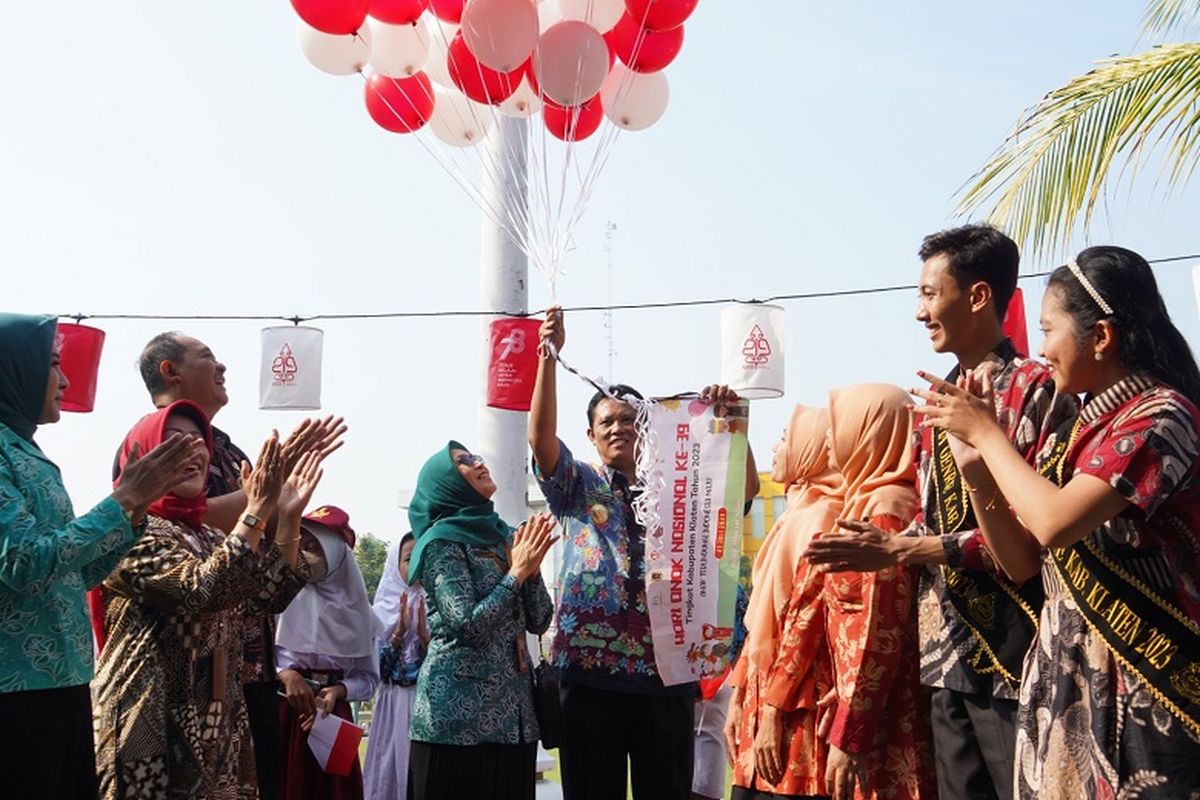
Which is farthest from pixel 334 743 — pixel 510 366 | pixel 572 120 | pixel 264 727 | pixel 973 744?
pixel 510 366

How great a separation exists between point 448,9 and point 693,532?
2.65 m

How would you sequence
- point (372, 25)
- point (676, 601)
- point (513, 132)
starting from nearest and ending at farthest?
point (676, 601) → point (372, 25) → point (513, 132)

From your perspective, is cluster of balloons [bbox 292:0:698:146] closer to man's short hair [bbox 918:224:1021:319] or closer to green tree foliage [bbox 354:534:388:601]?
man's short hair [bbox 918:224:1021:319]

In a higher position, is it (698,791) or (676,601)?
(676,601)

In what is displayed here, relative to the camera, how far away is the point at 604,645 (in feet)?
12.7

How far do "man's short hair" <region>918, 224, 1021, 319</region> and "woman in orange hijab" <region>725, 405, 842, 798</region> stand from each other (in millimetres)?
626

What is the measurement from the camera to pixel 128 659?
2.99 m

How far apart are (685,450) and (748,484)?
1.40 ft

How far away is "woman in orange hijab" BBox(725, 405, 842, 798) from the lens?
2.98 m

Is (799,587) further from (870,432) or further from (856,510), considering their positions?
(870,432)

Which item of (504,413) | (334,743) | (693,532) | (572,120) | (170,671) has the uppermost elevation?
(572,120)

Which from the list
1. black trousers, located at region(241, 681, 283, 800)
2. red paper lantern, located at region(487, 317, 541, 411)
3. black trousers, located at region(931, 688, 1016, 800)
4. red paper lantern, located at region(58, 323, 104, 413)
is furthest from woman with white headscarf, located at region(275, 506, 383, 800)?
red paper lantern, located at region(58, 323, 104, 413)

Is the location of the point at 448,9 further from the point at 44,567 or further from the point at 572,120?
the point at 44,567

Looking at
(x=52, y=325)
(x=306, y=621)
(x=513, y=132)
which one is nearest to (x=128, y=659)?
(x=52, y=325)
